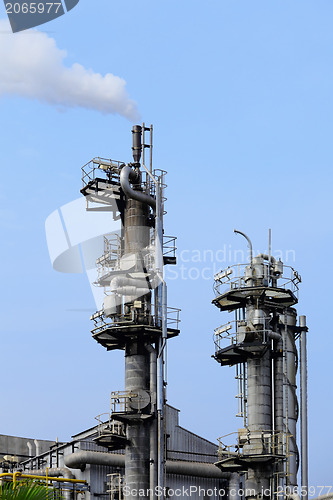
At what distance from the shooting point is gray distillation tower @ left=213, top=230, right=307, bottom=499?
1845 inches

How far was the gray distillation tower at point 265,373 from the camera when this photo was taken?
154 ft

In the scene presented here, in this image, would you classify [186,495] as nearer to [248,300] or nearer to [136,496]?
[136,496]

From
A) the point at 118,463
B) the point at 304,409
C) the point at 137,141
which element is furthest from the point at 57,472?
the point at 137,141

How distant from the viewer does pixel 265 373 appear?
160 ft

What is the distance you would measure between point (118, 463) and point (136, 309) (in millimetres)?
8436

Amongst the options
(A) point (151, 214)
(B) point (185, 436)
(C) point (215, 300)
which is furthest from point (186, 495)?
(A) point (151, 214)

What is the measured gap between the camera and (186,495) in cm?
5481

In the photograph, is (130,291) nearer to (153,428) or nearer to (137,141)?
(153,428)

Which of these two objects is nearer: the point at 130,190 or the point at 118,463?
the point at 130,190

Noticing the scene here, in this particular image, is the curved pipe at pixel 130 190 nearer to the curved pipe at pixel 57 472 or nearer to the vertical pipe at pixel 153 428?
the vertical pipe at pixel 153 428

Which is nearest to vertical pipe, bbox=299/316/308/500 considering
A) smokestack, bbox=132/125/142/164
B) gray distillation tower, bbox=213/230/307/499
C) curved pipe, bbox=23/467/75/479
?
gray distillation tower, bbox=213/230/307/499

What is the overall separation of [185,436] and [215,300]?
33.3 ft

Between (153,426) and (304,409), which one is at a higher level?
(304,409)

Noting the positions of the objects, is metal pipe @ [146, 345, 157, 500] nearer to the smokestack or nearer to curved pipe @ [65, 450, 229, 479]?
curved pipe @ [65, 450, 229, 479]
